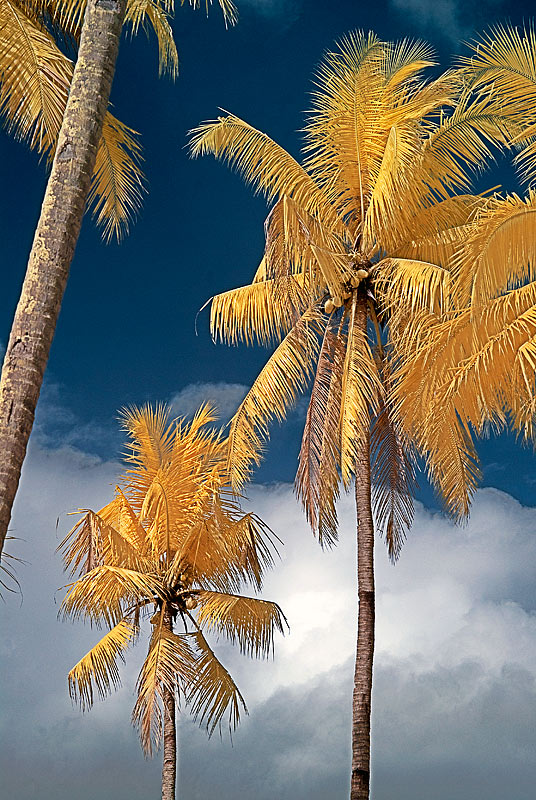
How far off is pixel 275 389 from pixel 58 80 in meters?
6.34

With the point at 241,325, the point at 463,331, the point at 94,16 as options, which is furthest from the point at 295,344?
the point at 94,16

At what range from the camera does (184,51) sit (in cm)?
5353

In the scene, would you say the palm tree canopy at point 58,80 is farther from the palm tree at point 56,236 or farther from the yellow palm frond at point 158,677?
the yellow palm frond at point 158,677

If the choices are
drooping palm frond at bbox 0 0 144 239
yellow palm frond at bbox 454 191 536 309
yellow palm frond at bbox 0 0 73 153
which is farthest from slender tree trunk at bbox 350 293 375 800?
yellow palm frond at bbox 0 0 73 153

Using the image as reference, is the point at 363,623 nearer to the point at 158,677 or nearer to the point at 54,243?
the point at 158,677

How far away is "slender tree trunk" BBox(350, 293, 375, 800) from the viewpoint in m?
13.4

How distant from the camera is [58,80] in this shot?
10992 mm

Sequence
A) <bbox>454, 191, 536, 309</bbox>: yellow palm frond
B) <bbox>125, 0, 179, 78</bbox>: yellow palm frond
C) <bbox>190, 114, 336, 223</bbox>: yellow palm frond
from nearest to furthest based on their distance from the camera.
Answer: <bbox>454, 191, 536, 309</bbox>: yellow palm frond
<bbox>125, 0, 179, 78</bbox>: yellow palm frond
<bbox>190, 114, 336, 223</bbox>: yellow palm frond

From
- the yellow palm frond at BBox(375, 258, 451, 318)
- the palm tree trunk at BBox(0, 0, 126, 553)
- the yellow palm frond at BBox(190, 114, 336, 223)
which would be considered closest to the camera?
the palm tree trunk at BBox(0, 0, 126, 553)

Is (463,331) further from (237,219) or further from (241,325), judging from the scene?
(237,219)

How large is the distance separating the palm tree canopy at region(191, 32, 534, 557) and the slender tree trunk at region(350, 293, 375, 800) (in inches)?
23.4

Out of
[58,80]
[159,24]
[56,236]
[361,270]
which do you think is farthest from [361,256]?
[56,236]

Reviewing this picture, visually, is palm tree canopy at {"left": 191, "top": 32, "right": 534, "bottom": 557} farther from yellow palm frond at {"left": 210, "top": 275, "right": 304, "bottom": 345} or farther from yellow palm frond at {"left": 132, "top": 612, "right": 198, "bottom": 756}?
yellow palm frond at {"left": 132, "top": 612, "right": 198, "bottom": 756}

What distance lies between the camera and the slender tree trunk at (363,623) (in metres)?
13.4
